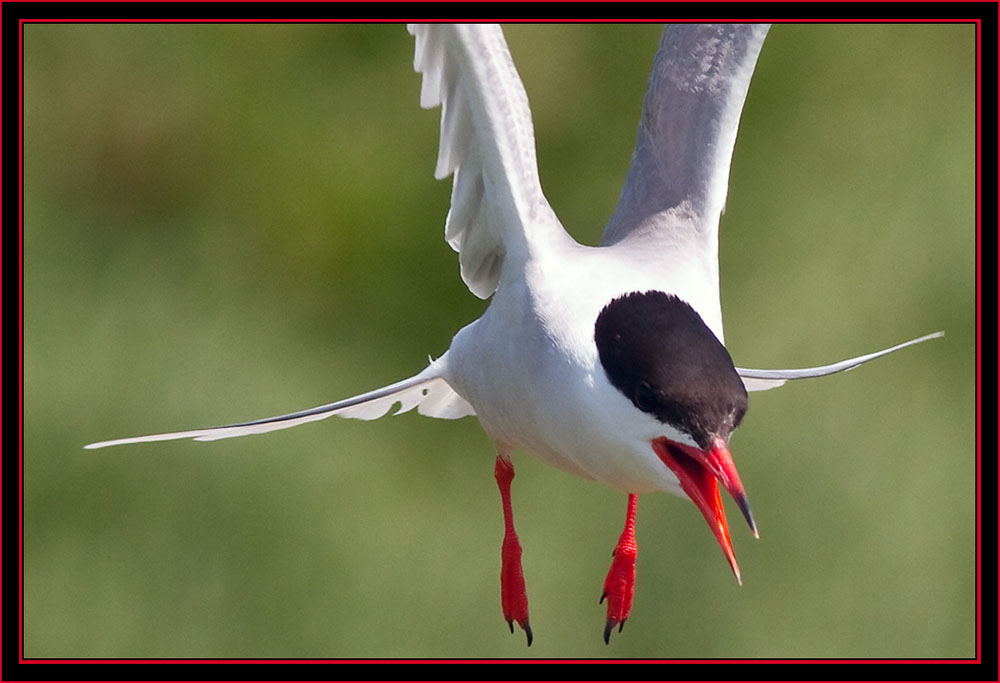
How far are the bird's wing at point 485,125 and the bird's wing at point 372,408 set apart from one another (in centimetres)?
25

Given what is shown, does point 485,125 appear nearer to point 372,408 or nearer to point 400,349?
point 372,408

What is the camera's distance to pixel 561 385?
1875 millimetres

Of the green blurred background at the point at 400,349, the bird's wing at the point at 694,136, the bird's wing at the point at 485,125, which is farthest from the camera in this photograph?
the green blurred background at the point at 400,349

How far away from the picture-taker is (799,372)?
215 cm

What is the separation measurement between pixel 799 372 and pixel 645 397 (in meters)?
0.44

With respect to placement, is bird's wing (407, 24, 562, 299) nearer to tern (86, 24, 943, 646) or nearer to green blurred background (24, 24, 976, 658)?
tern (86, 24, 943, 646)

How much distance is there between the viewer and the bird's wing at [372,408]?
198 cm

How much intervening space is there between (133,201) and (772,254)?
8.57ft

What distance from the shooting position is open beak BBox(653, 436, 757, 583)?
68.2 inches

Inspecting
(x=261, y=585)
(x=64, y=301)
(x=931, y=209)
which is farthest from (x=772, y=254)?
(x=64, y=301)

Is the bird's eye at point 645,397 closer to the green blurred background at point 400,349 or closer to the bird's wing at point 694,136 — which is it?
the bird's wing at point 694,136

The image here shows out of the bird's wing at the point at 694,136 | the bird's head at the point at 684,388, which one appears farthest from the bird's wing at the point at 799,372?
the bird's head at the point at 684,388

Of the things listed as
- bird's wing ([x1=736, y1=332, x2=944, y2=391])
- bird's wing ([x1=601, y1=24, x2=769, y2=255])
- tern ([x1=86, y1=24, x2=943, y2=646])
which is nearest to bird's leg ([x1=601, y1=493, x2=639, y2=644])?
tern ([x1=86, y1=24, x2=943, y2=646])

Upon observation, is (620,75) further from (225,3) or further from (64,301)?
(225,3)
